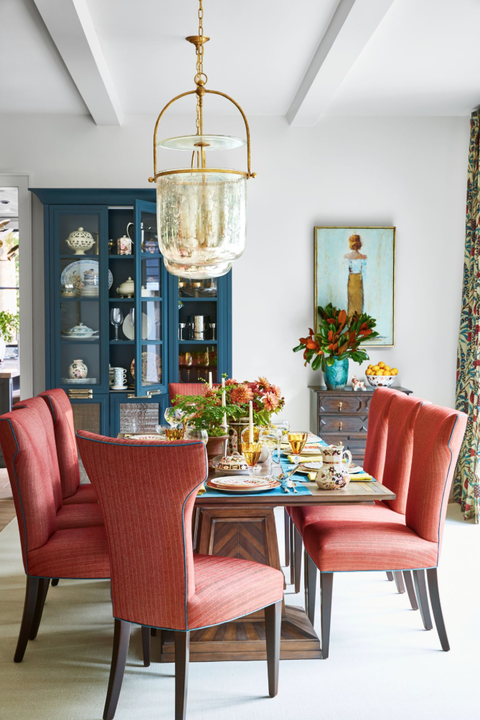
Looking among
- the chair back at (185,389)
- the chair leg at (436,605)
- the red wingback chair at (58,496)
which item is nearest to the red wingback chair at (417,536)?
the chair leg at (436,605)

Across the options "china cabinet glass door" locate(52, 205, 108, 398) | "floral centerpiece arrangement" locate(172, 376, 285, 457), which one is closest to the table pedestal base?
"floral centerpiece arrangement" locate(172, 376, 285, 457)

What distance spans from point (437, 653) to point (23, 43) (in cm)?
353

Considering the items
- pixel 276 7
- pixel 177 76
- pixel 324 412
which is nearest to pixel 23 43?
pixel 177 76

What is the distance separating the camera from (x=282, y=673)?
2.41 metres

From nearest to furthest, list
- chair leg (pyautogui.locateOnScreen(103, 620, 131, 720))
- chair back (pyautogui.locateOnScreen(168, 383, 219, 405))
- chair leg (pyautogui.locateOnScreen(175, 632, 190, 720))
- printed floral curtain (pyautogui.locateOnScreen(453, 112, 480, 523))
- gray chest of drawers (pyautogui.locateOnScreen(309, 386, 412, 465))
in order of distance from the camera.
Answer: chair leg (pyautogui.locateOnScreen(175, 632, 190, 720)), chair leg (pyautogui.locateOnScreen(103, 620, 131, 720)), chair back (pyautogui.locateOnScreen(168, 383, 219, 405)), printed floral curtain (pyautogui.locateOnScreen(453, 112, 480, 523)), gray chest of drawers (pyautogui.locateOnScreen(309, 386, 412, 465))

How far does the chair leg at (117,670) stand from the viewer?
209 cm

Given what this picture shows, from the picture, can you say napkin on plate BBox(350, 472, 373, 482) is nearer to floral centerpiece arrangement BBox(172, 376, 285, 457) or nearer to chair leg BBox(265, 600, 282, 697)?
floral centerpiece arrangement BBox(172, 376, 285, 457)

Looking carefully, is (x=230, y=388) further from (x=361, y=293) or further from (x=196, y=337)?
(x=361, y=293)

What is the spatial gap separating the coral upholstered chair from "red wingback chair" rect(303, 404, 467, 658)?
1.54 ft

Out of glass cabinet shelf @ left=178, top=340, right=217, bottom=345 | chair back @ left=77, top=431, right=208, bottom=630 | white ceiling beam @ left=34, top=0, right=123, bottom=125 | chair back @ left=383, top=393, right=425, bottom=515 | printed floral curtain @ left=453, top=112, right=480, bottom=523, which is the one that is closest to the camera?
chair back @ left=77, top=431, right=208, bottom=630

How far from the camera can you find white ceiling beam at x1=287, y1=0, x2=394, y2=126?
9.95 feet

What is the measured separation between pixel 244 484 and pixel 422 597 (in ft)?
3.01

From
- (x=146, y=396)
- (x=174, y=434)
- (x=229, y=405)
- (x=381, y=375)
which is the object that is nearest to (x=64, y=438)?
(x=174, y=434)

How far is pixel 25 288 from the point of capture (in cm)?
494
